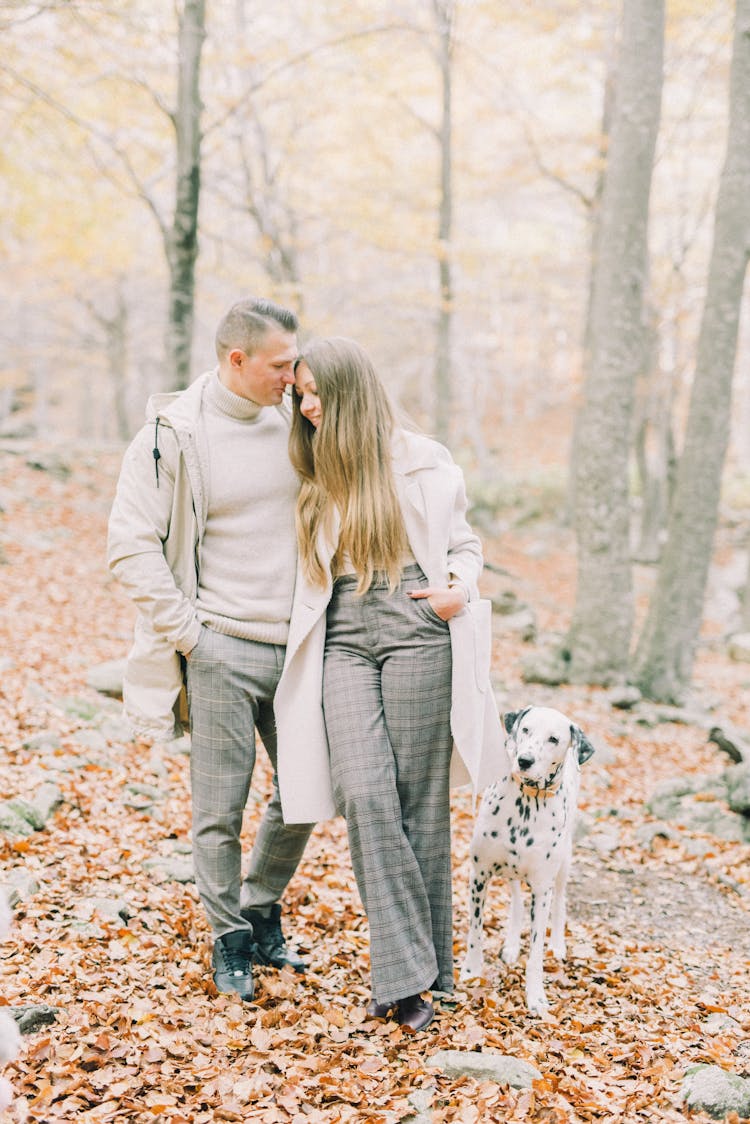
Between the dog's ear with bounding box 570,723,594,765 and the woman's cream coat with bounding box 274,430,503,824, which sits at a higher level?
the woman's cream coat with bounding box 274,430,503,824

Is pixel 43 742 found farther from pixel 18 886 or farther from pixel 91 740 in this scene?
pixel 18 886

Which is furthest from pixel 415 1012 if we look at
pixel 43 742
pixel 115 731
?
pixel 115 731

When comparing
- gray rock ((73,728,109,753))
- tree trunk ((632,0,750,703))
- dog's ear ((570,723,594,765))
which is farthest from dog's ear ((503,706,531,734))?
tree trunk ((632,0,750,703))

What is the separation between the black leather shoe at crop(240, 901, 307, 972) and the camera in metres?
3.80

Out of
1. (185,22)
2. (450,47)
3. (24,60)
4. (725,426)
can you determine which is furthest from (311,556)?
A: (450,47)

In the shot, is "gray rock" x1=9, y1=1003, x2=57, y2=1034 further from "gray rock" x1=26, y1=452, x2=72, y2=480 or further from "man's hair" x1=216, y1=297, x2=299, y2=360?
"gray rock" x1=26, y1=452, x2=72, y2=480

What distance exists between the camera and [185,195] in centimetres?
889

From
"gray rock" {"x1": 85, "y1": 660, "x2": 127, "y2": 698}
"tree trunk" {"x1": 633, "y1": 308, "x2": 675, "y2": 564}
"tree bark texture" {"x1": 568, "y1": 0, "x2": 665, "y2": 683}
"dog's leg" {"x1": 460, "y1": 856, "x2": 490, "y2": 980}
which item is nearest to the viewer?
"dog's leg" {"x1": 460, "y1": 856, "x2": 490, "y2": 980}

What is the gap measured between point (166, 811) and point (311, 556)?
2.34 m

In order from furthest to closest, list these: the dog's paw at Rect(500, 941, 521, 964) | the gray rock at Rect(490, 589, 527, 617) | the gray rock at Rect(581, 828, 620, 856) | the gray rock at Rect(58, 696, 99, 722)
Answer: the gray rock at Rect(490, 589, 527, 617) < the gray rock at Rect(58, 696, 99, 722) < the gray rock at Rect(581, 828, 620, 856) < the dog's paw at Rect(500, 941, 521, 964)

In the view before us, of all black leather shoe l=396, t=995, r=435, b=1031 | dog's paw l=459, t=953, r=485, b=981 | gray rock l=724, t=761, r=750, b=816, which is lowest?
gray rock l=724, t=761, r=750, b=816

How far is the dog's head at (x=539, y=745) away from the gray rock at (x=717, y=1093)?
43.1 inches

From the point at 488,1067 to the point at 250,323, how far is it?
8.90 feet

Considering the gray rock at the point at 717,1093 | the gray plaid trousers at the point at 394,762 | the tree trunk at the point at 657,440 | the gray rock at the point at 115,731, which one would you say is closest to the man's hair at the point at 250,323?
the gray plaid trousers at the point at 394,762
